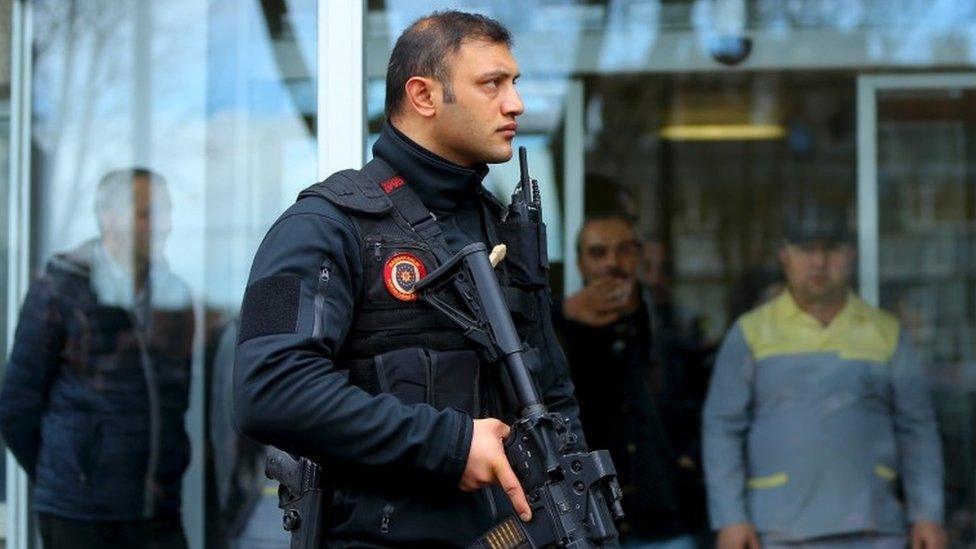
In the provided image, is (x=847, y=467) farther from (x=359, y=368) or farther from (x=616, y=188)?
(x=359, y=368)

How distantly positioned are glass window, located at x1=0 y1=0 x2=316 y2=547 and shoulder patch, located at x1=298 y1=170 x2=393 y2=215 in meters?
2.23

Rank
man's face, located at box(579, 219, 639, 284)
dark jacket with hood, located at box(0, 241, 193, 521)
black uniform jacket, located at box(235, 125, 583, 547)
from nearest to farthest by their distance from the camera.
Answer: black uniform jacket, located at box(235, 125, 583, 547), dark jacket with hood, located at box(0, 241, 193, 521), man's face, located at box(579, 219, 639, 284)

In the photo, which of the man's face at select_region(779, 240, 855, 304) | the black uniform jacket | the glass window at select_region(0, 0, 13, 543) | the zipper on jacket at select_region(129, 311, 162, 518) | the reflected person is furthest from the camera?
the man's face at select_region(779, 240, 855, 304)

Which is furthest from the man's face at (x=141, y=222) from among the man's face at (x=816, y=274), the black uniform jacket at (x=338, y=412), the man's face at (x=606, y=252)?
the black uniform jacket at (x=338, y=412)

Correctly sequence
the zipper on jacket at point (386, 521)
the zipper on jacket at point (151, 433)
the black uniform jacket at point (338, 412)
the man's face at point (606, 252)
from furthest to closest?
the man's face at point (606, 252)
the zipper on jacket at point (151, 433)
the zipper on jacket at point (386, 521)
the black uniform jacket at point (338, 412)

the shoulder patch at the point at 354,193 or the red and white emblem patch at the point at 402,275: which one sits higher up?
the shoulder patch at the point at 354,193

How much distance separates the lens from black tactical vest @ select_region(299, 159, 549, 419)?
6.56 feet

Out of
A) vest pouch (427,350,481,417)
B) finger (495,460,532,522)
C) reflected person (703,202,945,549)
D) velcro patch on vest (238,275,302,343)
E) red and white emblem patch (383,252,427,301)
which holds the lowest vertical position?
reflected person (703,202,945,549)

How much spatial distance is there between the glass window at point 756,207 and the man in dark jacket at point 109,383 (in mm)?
1330

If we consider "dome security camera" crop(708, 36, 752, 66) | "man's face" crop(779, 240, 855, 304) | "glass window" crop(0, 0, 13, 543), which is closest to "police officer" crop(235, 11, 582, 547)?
"glass window" crop(0, 0, 13, 543)

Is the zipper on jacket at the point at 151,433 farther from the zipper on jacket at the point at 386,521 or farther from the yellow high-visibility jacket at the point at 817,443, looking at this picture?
the zipper on jacket at the point at 386,521

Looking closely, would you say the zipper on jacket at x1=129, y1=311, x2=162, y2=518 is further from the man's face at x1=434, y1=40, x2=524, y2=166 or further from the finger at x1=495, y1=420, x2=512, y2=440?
the finger at x1=495, y1=420, x2=512, y2=440

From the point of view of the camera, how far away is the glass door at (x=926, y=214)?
5.54 metres

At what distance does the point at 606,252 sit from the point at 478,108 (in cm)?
276
